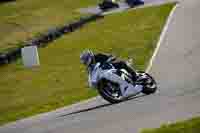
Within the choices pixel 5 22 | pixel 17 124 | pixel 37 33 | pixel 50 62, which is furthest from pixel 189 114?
pixel 5 22

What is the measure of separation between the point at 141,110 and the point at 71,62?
10.3 m

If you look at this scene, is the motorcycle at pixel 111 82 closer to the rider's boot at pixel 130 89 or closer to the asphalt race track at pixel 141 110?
the rider's boot at pixel 130 89

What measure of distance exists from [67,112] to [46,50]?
12.2 meters

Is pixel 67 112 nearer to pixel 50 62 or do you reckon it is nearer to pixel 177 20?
pixel 50 62

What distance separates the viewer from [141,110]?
41.6ft

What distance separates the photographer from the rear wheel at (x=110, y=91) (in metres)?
14.2

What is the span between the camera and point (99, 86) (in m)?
14.2

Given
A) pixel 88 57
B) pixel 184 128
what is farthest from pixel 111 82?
pixel 184 128

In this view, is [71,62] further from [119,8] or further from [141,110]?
[119,8]

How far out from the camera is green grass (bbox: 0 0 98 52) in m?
32.0

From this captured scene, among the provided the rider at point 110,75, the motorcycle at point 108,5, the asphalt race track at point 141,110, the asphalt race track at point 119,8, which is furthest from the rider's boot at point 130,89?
the motorcycle at point 108,5

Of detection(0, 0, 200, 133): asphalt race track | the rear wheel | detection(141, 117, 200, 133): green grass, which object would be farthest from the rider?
detection(141, 117, 200, 133): green grass

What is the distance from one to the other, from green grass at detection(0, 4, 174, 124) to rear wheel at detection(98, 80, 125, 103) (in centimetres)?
194

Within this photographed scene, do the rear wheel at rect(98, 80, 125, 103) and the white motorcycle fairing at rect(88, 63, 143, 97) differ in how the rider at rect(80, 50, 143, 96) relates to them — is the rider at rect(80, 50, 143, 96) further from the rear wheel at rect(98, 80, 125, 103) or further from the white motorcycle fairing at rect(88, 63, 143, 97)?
the rear wheel at rect(98, 80, 125, 103)
